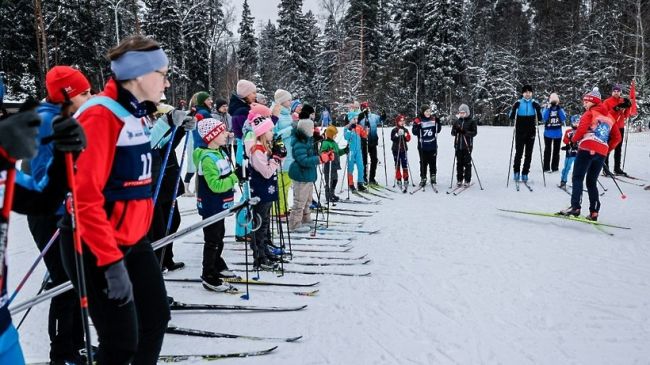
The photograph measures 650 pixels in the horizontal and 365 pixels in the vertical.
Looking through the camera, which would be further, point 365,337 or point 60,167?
point 365,337

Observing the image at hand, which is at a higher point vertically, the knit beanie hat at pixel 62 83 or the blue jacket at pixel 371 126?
the knit beanie hat at pixel 62 83

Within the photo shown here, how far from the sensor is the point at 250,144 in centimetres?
523

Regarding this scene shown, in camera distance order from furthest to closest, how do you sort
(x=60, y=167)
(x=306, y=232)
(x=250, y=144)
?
(x=306, y=232)
(x=250, y=144)
(x=60, y=167)

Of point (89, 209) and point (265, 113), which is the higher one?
point (265, 113)

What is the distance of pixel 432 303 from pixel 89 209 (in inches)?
133

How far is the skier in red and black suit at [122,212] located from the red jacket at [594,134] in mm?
7033

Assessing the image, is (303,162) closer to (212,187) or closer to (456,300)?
(212,187)

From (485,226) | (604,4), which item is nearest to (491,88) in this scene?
(604,4)

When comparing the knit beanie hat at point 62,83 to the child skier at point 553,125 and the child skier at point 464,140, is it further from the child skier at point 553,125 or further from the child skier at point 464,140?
the child skier at point 553,125

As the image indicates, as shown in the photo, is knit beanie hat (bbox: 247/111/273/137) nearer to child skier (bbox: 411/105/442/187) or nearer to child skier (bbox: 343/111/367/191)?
child skier (bbox: 343/111/367/191)

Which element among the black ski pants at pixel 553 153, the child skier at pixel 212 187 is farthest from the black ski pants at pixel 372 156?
the child skier at pixel 212 187

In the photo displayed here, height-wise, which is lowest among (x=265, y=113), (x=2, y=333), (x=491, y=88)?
(x=2, y=333)

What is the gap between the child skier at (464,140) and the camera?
10.6m

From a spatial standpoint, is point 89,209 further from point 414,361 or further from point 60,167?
point 414,361
